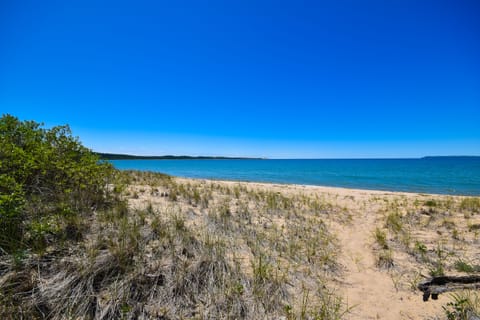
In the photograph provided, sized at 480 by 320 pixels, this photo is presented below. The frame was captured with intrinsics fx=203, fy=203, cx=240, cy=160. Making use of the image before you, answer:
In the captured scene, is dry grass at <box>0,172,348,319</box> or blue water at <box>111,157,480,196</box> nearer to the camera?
dry grass at <box>0,172,348,319</box>

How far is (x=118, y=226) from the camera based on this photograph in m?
4.19

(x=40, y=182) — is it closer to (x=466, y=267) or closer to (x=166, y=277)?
(x=166, y=277)

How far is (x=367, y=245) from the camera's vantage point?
5.37 m

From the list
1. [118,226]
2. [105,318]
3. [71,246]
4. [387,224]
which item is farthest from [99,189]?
[387,224]

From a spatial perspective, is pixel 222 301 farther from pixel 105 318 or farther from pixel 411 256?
pixel 411 256

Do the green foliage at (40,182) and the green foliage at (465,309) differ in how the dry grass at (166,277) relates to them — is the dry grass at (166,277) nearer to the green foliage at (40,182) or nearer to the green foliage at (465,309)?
the green foliage at (40,182)

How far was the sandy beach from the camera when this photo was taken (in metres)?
3.40

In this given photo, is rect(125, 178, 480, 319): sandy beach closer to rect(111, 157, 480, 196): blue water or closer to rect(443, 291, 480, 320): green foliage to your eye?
rect(443, 291, 480, 320): green foliage

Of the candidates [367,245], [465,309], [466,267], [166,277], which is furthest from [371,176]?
[166,277]

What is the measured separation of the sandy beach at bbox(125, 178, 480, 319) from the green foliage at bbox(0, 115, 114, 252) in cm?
147

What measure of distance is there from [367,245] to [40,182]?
8.50m

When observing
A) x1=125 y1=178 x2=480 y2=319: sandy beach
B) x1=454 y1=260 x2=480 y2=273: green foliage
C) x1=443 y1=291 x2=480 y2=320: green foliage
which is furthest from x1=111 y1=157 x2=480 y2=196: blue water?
x1=454 y1=260 x2=480 y2=273: green foliage

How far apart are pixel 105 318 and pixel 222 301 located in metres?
1.52

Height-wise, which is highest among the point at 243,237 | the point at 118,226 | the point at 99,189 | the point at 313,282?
the point at 99,189
